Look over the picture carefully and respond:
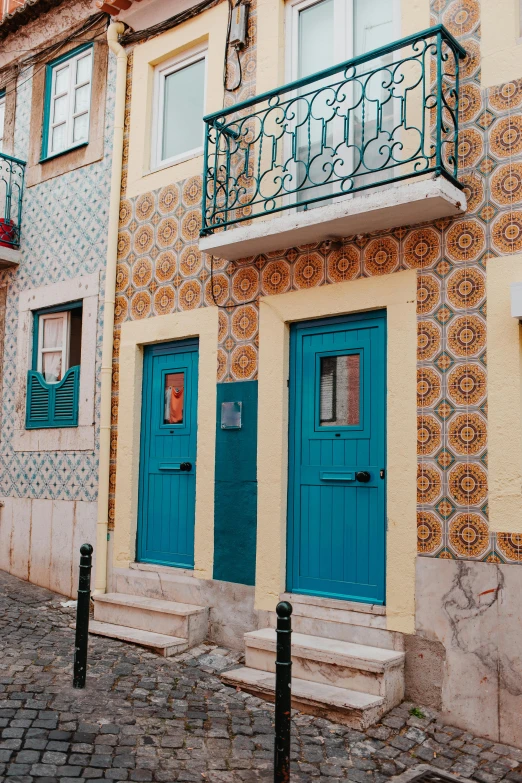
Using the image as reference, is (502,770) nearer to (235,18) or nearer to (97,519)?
(97,519)

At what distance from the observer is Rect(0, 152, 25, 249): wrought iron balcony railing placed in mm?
9484

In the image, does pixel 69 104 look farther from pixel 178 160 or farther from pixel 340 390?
pixel 340 390

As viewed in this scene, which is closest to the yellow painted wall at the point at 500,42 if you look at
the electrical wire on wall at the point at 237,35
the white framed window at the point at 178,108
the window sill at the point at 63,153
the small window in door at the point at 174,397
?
the electrical wire on wall at the point at 237,35

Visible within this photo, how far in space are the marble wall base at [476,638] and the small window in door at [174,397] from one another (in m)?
3.08

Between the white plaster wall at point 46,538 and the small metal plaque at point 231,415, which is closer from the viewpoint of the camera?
the small metal plaque at point 231,415

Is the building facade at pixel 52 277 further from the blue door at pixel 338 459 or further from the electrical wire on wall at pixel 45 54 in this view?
the blue door at pixel 338 459

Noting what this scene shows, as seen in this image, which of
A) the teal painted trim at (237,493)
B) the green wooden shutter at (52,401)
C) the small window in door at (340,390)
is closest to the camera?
the small window in door at (340,390)

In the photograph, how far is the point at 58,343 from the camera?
9055 mm

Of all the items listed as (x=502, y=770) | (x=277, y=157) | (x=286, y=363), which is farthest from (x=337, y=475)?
(x=277, y=157)

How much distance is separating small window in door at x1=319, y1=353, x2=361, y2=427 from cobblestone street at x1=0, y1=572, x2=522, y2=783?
2.19 metres

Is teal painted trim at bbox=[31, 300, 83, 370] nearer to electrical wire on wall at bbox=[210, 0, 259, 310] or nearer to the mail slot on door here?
electrical wire on wall at bbox=[210, 0, 259, 310]

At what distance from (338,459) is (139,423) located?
2535 mm

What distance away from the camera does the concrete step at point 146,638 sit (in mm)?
6422

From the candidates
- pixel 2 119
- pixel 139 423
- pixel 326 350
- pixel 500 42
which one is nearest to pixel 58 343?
pixel 139 423
